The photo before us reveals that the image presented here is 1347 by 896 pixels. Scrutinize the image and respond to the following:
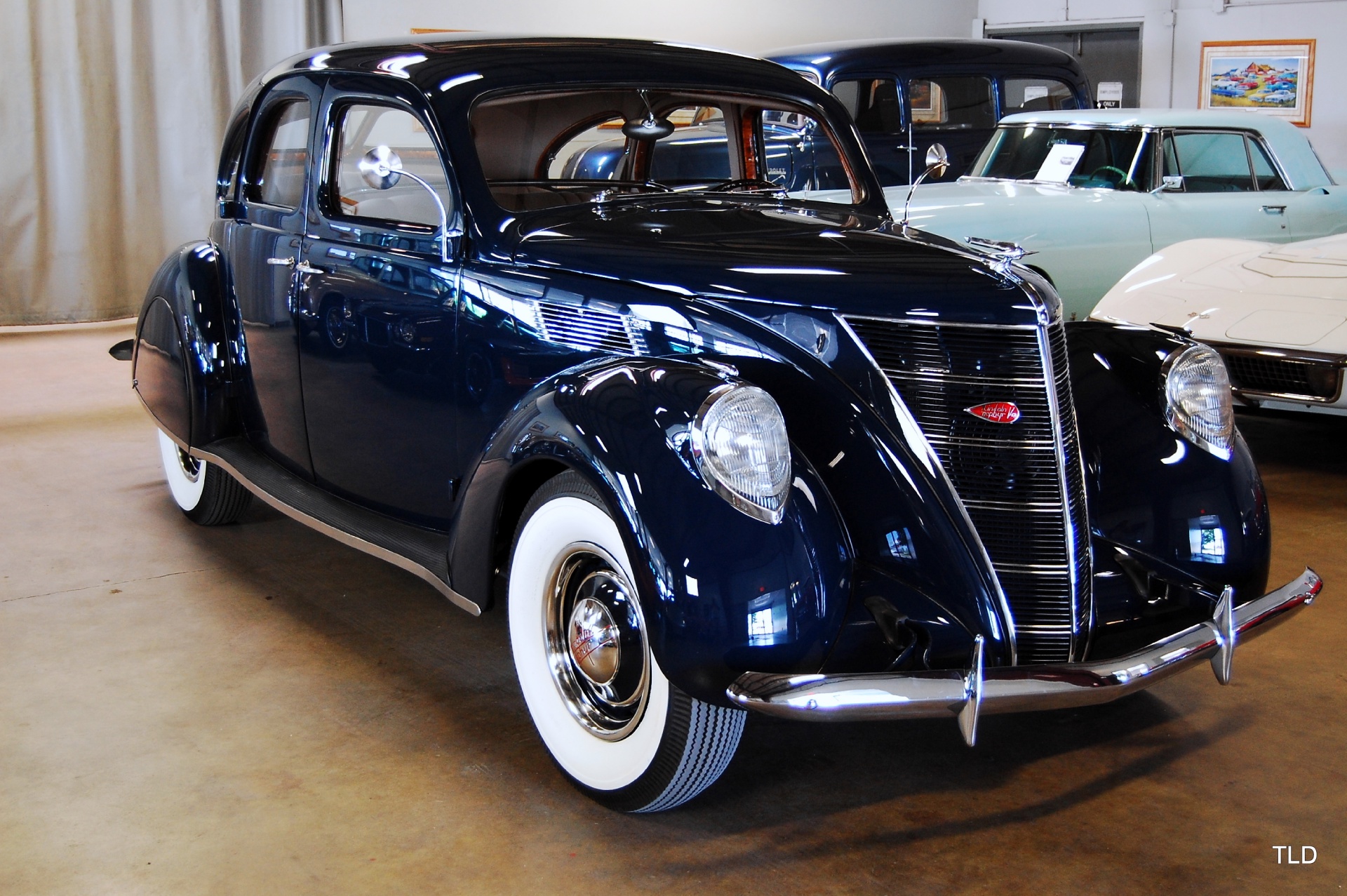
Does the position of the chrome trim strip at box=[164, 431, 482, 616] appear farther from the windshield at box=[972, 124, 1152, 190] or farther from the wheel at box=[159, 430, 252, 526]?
the windshield at box=[972, 124, 1152, 190]

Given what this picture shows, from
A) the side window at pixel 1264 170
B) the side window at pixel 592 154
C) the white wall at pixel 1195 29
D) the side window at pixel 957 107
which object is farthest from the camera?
the white wall at pixel 1195 29

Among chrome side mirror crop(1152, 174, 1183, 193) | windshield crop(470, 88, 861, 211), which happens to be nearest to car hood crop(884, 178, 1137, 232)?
chrome side mirror crop(1152, 174, 1183, 193)

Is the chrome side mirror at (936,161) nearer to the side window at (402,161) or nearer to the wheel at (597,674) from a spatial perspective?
the side window at (402,161)

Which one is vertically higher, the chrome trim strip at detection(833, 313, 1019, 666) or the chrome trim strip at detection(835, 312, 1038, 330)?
the chrome trim strip at detection(835, 312, 1038, 330)

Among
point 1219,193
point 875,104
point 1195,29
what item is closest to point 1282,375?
point 1219,193

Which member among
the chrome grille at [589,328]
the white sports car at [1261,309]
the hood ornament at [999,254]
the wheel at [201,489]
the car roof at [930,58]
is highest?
the car roof at [930,58]

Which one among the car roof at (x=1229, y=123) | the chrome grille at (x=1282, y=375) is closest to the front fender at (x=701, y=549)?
the chrome grille at (x=1282, y=375)

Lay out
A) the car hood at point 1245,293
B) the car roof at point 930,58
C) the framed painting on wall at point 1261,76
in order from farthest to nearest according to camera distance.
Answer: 1. the framed painting on wall at point 1261,76
2. the car roof at point 930,58
3. the car hood at point 1245,293

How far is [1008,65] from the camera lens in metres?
8.18

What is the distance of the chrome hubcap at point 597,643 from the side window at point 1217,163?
5.49m

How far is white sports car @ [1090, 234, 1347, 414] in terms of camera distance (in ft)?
14.8

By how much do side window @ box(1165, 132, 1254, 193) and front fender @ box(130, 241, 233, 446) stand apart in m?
5.25

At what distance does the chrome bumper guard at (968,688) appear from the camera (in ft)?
6.54

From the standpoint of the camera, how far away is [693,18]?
1159cm
